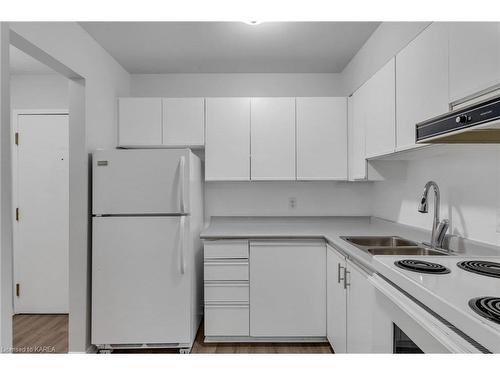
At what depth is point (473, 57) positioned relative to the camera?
1215 millimetres

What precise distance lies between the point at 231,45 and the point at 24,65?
2.04 metres

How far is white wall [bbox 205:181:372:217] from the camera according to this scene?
10.2ft

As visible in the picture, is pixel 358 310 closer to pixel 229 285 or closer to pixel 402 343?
pixel 402 343

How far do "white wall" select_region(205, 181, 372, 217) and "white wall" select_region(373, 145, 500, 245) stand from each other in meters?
0.70

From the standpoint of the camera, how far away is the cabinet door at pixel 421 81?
143 cm

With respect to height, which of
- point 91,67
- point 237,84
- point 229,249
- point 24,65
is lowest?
point 229,249

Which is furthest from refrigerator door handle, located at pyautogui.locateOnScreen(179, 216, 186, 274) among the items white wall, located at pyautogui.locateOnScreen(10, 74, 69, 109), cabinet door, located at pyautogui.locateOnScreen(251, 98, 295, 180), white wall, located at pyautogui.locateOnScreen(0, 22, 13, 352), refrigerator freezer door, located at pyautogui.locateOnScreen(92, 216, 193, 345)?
white wall, located at pyautogui.locateOnScreen(10, 74, 69, 109)

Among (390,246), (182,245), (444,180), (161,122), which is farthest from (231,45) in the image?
(390,246)

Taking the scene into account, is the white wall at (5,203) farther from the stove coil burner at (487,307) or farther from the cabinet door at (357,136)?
the cabinet door at (357,136)

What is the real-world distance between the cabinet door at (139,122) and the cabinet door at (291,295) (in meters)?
1.55

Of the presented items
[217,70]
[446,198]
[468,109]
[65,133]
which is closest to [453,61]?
[468,109]

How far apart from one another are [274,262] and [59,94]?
2774 millimetres

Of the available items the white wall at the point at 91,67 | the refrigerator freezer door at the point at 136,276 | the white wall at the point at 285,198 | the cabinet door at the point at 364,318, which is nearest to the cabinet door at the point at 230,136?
the white wall at the point at 285,198

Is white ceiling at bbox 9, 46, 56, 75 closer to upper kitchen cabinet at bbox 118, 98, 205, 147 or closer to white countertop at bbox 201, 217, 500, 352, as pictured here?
upper kitchen cabinet at bbox 118, 98, 205, 147
